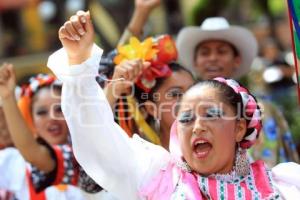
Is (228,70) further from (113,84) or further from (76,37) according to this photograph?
(76,37)

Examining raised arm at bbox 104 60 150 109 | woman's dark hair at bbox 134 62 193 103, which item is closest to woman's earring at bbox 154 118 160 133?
woman's dark hair at bbox 134 62 193 103

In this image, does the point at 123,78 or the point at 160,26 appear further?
the point at 160,26

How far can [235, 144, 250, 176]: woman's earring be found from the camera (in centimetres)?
281

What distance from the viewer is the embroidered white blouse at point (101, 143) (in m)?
2.63

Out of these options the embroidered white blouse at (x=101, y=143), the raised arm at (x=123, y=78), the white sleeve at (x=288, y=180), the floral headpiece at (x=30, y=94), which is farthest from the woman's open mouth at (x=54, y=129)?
the white sleeve at (x=288, y=180)

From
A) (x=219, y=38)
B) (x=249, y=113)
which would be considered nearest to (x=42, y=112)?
(x=219, y=38)

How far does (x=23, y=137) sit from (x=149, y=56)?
0.76 metres

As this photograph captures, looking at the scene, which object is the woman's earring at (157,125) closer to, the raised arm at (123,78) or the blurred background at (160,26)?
the raised arm at (123,78)

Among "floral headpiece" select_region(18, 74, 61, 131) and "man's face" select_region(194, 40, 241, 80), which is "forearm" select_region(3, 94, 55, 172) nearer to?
"floral headpiece" select_region(18, 74, 61, 131)

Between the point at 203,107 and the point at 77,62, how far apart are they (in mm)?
527

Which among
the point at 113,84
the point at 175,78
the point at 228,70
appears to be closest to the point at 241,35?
the point at 228,70

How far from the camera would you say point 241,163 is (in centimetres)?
283

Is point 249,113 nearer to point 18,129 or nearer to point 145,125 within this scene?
point 145,125

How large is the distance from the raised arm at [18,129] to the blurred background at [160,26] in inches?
131
